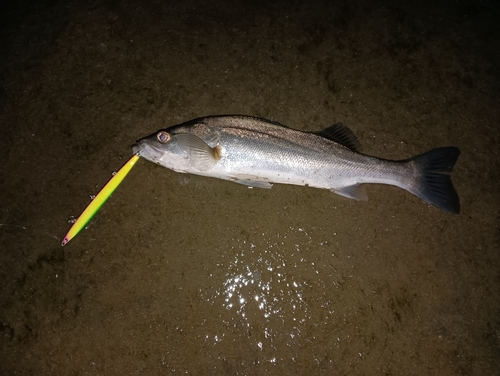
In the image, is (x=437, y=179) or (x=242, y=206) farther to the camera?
(x=242, y=206)

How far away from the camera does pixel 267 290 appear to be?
278 cm

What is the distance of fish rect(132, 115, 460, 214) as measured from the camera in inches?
105

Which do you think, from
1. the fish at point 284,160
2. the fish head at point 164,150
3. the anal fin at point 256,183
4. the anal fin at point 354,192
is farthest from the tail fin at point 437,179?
the fish head at point 164,150

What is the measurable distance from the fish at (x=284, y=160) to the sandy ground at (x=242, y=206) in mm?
236

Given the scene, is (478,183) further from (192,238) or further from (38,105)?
(38,105)

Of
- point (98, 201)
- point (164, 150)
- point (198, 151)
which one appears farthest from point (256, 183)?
point (98, 201)

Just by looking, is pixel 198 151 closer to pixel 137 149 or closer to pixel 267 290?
pixel 137 149

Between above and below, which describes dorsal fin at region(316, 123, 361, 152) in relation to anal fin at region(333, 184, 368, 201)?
above

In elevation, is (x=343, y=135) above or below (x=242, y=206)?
above

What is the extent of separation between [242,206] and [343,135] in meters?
1.16

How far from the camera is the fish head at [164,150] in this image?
2.67 m

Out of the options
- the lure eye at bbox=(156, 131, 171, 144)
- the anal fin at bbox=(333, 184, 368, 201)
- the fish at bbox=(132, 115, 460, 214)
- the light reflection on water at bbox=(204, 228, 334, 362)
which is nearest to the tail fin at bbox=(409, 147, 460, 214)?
the fish at bbox=(132, 115, 460, 214)

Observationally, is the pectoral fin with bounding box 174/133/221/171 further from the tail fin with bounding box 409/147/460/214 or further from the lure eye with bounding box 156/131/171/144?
the tail fin with bounding box 409/147/460/214

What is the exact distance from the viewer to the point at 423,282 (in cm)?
286
